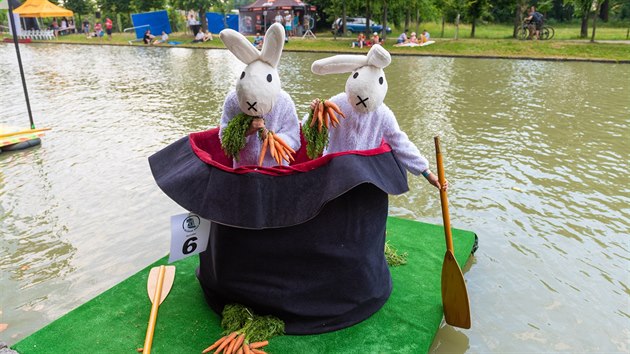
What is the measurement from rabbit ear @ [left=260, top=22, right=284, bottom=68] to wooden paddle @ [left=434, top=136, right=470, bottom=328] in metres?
1.04

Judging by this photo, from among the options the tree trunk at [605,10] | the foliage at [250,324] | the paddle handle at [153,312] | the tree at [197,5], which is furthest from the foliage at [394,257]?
the tree trunk at [605,10]

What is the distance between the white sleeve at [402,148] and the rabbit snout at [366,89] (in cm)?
13

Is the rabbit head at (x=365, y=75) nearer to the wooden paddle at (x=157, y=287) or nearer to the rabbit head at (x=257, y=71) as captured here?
the rabbit head at (x=257, y=71)

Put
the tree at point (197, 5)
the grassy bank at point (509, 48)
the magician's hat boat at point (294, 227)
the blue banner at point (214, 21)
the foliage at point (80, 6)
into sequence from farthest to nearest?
1. the foliage at point (80, 6)
2. the blue banner at point (214, 21)
3. the tree at point (197, 5)
4. the grassy bank at point (509, 48)
5. the magician's hat boat at point (294, 227)

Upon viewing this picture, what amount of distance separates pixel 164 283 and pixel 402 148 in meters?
1.75

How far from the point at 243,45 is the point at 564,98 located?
8887 millimetres

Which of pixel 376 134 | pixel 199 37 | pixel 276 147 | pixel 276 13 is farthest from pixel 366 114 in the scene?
pixel 276 13

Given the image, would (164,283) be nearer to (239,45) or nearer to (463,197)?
(239,45)

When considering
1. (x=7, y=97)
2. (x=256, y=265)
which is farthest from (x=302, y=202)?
(x=7, y=97)

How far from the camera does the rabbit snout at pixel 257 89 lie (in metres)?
2.62

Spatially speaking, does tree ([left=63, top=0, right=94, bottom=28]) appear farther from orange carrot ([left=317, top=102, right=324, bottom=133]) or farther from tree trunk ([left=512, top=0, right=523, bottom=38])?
orange carrot ([left=317, top=102, right=324, bottom=133])

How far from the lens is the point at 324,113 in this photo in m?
2.75

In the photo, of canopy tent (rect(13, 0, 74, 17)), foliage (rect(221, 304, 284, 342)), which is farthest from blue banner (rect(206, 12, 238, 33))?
foliage (rect(221, 304, 284, 342))

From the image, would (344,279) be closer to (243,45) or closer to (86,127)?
(243,45)
